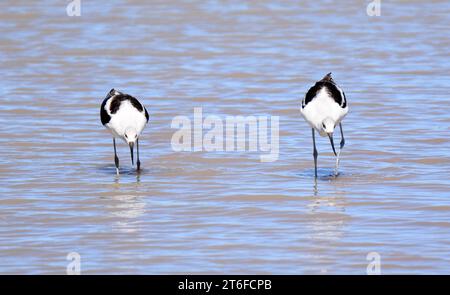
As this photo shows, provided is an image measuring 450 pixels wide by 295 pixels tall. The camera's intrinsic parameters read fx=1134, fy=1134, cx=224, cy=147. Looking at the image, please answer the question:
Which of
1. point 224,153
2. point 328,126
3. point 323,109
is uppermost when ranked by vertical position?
point 323,109

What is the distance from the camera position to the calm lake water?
8.98 metres

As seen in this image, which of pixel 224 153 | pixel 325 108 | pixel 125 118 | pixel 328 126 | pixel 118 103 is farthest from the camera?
pixel 224 153

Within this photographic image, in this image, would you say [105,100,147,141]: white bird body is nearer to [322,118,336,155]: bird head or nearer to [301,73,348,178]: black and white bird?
[301,73,348,178]: black and white bird

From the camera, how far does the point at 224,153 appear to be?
42.0ft

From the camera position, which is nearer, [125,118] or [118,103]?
[125,118]

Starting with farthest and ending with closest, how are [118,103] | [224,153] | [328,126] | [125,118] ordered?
[224,153] < [118,103] < [125,118] < [328,126]

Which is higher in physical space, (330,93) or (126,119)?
(330,93)

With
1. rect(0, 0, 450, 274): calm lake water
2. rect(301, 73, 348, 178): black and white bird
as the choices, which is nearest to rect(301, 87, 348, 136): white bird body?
rect(301, 73, 348, 178): black and white bird

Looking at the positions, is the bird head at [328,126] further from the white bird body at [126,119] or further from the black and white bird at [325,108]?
the white bird body at [126,119]

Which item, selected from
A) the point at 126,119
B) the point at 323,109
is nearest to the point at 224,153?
the point at 126,119

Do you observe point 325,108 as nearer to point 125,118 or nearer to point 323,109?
point 323,109

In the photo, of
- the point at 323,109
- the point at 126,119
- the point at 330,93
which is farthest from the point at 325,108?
the point at 126,119

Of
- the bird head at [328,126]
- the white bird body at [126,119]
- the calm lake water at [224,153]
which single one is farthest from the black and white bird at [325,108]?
the white bird body at [126,119]
